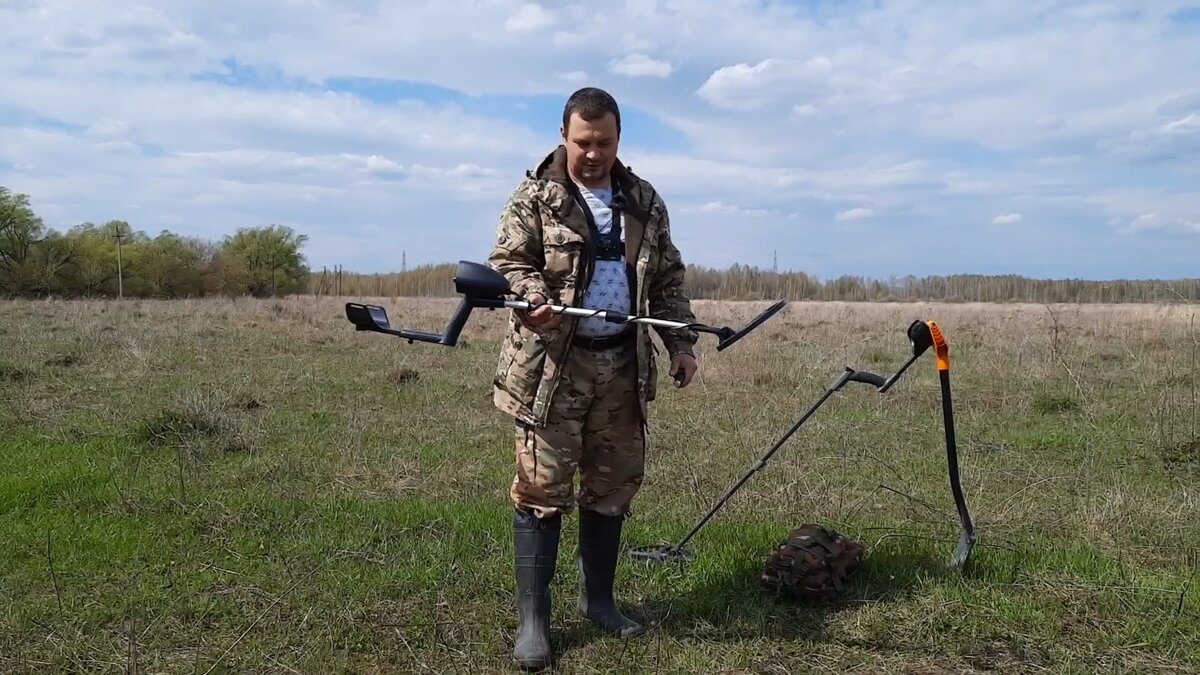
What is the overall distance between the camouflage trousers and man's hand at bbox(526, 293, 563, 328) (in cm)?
29

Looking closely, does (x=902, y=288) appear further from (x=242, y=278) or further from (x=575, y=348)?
(x=575, y=348)

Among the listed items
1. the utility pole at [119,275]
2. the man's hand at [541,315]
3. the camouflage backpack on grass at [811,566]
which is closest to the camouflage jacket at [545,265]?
the man's hand at [541,315]

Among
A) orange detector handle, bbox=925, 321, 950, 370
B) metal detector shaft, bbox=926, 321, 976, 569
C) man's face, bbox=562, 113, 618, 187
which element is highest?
man's face, bbox=562, 113, 618, 187

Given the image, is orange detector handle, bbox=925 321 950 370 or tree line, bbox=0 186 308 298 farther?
tree line, bbox=0 186 308 298

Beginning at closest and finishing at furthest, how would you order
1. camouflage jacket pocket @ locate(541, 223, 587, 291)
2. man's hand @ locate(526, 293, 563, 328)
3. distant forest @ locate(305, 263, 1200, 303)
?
1. man's hand @ locate(526, 293, 563, 328)
2. camouflage jacket pocket @ locate(541, 223, 587, 291)
3. distant forest @ locate(305, 263, 1200, 303)

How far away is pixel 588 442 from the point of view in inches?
127

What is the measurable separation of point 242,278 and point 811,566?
4831 cm

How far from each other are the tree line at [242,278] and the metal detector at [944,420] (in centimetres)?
3185

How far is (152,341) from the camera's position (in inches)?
551

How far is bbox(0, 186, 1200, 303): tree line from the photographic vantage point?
39.6 metres

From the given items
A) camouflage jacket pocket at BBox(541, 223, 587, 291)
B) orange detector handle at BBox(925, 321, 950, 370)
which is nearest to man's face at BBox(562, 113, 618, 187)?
camouflage jacket pocket at BBox(541, 223, 587, 291)

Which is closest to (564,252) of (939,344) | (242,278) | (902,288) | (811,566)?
(939,344)

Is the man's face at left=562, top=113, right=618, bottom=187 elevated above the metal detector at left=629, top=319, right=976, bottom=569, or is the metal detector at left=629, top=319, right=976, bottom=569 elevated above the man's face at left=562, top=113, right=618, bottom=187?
the man's face at left=562, top=113, right=618, bottom=187

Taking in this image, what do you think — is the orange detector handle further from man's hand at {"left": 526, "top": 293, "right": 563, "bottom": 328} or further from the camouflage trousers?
man's hand at {"left": 526, "top": 293, "right": 563, "bottom": 328}
